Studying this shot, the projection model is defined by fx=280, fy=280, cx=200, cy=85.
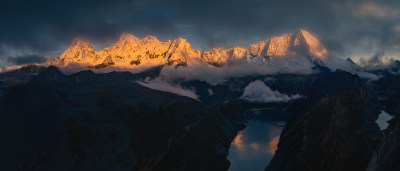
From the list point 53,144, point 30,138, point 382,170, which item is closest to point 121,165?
point 53,144

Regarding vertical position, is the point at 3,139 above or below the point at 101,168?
above

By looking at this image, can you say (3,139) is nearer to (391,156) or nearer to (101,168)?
(101,168)

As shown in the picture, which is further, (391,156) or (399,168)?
(391,156)

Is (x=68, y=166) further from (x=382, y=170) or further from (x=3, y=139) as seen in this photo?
(x=382, y=170)

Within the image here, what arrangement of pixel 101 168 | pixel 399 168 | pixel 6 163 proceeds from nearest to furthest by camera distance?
pixel 6 163, pixel 399 168, pixel 101 168

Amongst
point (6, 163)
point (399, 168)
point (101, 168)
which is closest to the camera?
point (6, 163)

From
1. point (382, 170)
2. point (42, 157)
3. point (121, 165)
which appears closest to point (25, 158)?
point (42, 157)

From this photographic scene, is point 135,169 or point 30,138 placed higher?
point 30,138

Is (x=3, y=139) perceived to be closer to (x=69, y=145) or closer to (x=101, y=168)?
(x=69, y=145)

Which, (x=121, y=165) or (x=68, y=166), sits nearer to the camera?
(x=68, y=166)
